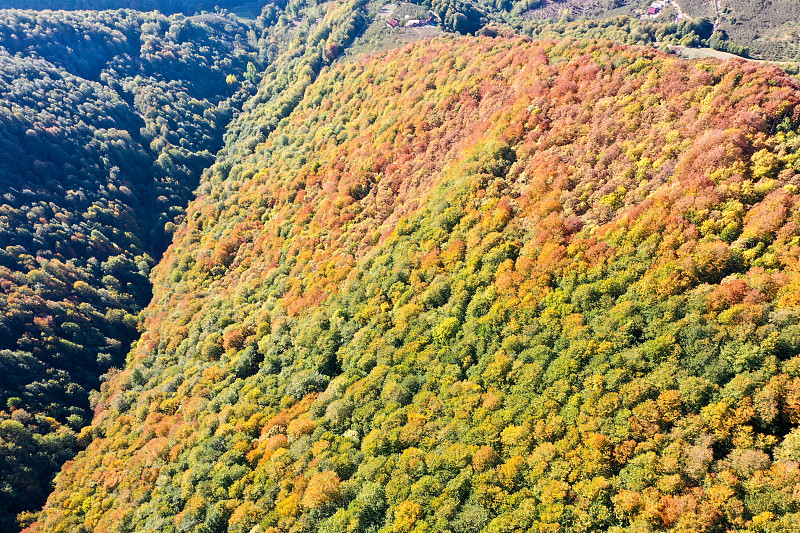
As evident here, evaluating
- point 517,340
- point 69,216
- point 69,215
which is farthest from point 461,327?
point 69,215

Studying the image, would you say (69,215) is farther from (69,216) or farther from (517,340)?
(517,340)

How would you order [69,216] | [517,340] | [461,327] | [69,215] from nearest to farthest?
[517,340] → [461,327] → [69,216] → [69,215]

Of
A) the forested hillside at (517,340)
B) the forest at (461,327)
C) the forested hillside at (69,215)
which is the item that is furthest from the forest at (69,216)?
the forested hillside at (517,340)

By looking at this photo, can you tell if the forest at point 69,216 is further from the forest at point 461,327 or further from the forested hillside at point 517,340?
the forested hillside at point 517,340

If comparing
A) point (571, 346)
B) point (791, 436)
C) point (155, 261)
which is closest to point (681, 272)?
point (571, 346)

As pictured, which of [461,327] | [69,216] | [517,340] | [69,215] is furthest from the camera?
[69,215]

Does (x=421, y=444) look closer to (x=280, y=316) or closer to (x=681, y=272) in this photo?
(x=681, y=272)
